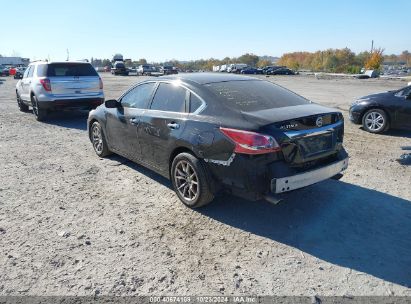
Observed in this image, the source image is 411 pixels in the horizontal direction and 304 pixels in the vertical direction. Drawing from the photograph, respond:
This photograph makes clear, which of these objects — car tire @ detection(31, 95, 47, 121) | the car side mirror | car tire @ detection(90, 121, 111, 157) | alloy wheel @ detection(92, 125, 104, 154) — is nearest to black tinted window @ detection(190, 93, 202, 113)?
the car side mirror

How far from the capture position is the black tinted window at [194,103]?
428cm

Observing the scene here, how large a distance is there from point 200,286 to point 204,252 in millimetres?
543

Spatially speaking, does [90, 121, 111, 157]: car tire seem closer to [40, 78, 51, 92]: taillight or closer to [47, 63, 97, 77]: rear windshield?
[40, 78, 51, 92]: taillight

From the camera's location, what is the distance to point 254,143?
140 inches

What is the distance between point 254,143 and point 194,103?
114cm

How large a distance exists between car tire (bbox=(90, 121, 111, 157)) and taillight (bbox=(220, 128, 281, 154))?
3.50 m

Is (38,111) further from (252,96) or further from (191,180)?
(252,96)

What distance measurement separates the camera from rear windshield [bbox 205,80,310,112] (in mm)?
4116

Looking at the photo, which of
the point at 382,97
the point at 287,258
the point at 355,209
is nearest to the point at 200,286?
the point at 287,258

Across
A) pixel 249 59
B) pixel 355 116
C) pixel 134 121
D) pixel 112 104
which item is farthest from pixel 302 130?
pixel 249 59

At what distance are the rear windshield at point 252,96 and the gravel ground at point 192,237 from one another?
1.29 m

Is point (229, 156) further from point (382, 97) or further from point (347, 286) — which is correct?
point (382, 97)

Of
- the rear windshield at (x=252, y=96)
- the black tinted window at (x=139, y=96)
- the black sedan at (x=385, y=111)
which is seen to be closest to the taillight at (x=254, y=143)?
the rear windshield at (x=252, y=96)

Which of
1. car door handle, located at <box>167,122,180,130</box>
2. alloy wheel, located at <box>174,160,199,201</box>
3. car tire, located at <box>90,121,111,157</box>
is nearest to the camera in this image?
alloy wheel, located at <box>174,160,199,201</box>
